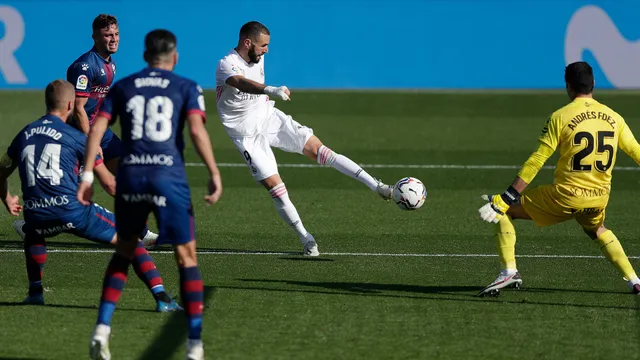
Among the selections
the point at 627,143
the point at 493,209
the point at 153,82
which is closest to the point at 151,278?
the point at 153,82

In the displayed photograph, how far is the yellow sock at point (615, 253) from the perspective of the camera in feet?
27.8

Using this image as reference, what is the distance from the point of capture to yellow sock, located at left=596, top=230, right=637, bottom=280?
8.46 m

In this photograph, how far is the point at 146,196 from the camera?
645cm

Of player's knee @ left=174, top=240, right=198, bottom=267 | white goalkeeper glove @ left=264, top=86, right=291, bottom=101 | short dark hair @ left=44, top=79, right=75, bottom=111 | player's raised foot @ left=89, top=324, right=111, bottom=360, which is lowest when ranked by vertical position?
player's raised foot @ left=89, top=324, right=111, bottom=360

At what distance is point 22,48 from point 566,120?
1795 cm

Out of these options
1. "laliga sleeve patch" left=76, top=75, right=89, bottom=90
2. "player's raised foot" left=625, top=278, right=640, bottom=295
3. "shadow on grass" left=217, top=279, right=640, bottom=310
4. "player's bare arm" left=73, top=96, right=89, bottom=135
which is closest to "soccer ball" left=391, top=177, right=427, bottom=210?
"shadow on grass" left=217, top=279, right=640, bottom=310

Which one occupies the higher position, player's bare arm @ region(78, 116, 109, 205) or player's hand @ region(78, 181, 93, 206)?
player's bare arm @ region(78, 116, 109, 205)

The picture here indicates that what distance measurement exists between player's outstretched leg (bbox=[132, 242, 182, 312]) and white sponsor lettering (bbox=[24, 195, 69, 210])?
2.17 feet

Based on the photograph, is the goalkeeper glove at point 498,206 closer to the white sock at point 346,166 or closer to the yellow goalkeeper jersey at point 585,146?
the yellow goalkeeper jersey at point 585,146

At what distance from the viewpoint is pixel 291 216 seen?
10.3m

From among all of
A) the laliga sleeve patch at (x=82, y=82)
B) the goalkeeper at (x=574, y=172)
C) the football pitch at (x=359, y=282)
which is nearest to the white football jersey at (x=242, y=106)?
→ the football pitch at (x=359, y=282)

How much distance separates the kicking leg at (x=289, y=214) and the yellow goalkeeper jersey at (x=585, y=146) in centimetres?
276

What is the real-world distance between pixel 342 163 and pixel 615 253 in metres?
3.22

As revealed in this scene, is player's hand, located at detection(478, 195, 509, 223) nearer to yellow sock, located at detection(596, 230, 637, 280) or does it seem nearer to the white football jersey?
yellow sock, located at detection(596, 230, 637, 280)
